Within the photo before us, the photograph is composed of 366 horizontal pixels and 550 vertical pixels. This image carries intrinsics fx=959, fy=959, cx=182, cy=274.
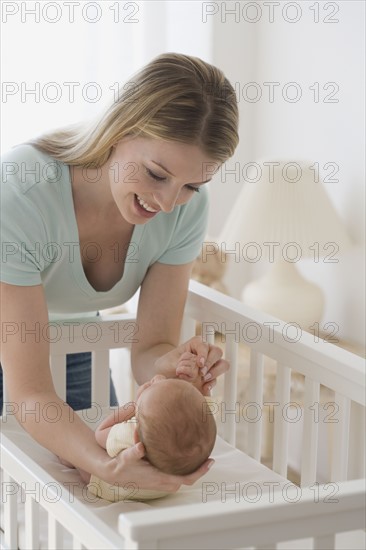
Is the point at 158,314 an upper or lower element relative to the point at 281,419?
upper

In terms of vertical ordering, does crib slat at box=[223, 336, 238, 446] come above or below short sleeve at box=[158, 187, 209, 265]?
below

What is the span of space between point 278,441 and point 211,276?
0.99m

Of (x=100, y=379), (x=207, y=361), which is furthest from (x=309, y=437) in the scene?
(x=100, y=379)

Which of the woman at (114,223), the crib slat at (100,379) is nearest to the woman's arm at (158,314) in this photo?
the woman at (114,223)

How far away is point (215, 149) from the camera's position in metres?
1.38

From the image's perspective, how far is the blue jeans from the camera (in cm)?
186

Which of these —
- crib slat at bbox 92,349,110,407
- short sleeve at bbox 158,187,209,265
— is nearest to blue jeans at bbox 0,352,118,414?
crib slat at bbox 92,349,110,407

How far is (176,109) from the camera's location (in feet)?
4.45

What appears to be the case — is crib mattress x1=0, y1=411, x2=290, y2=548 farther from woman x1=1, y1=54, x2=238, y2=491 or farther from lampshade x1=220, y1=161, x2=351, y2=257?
lampshade x1=220, y1=161, x2=351, y2=257

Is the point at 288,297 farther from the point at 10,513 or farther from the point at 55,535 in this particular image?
the point at 55,535

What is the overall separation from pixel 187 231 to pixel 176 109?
350mm

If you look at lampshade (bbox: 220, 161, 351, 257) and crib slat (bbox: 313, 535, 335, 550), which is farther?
lampshade (bbox: 220, 161, 351, 257)

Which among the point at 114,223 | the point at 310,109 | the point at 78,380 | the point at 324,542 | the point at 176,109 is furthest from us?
the point at 310,109

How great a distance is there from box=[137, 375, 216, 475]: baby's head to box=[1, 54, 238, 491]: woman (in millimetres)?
17
